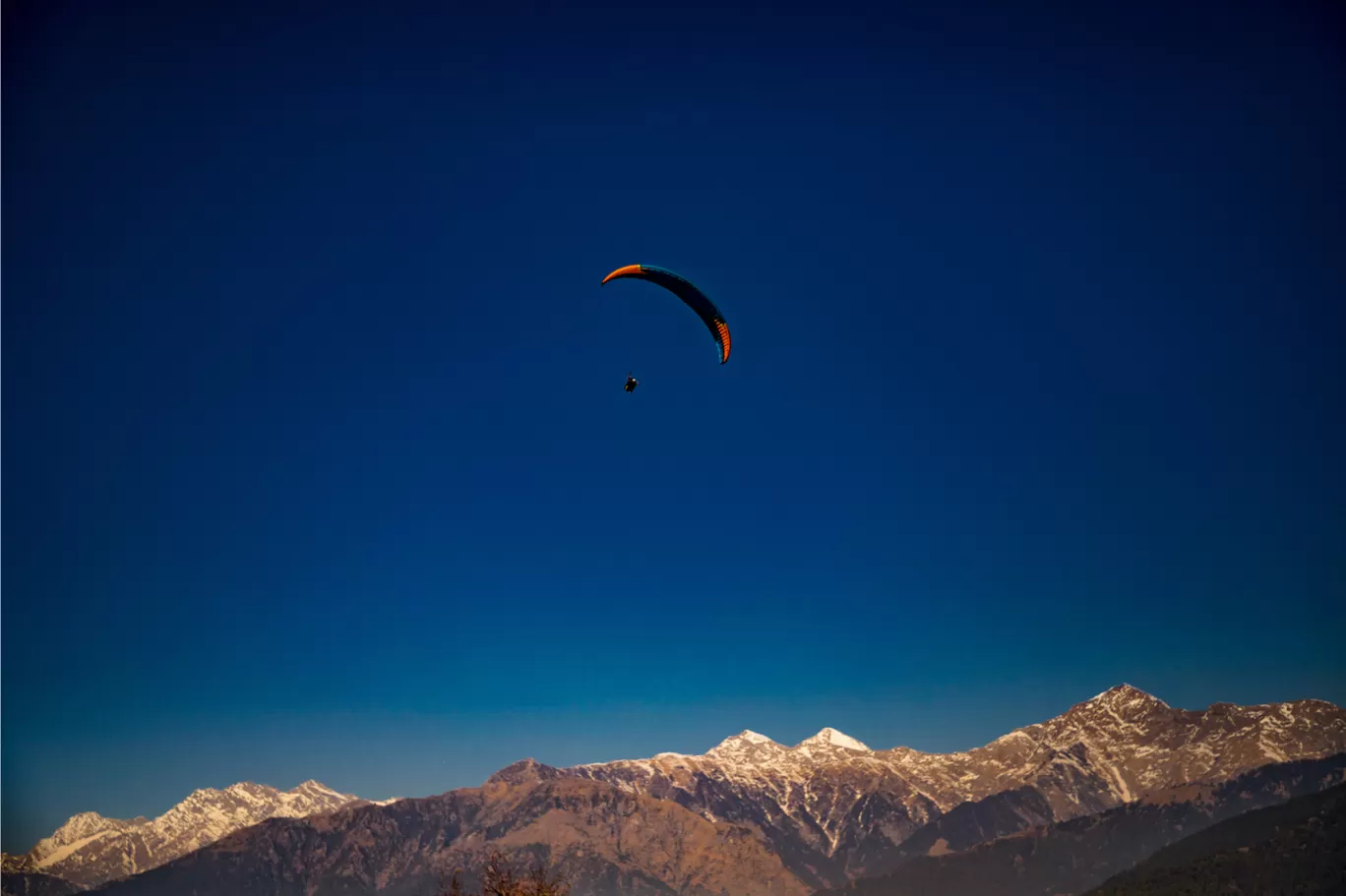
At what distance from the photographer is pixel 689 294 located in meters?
106

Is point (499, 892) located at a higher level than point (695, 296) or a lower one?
lower

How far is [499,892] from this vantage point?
69.6 m

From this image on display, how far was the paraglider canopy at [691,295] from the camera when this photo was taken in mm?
102562

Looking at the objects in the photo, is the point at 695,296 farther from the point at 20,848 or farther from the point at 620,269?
the point at 20,848

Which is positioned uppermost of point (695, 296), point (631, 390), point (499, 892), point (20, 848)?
point (695, 296)

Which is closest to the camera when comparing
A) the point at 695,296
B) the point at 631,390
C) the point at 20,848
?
the point at 631,390

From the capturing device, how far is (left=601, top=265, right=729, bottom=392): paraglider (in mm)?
102375

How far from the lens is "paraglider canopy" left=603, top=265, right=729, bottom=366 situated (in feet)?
336

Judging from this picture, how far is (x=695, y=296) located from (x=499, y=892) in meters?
58.0

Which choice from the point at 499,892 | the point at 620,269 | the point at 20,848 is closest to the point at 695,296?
the point at 620,269

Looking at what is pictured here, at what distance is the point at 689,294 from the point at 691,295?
0.71 feet

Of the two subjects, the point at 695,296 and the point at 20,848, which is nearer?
the point at 695,296

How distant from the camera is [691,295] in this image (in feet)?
347

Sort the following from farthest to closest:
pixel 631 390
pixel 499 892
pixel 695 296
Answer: pixel 695 296, pixel 631 390, pixel 499 892
